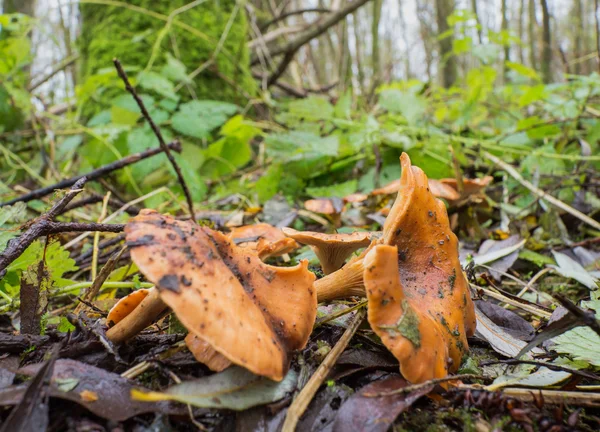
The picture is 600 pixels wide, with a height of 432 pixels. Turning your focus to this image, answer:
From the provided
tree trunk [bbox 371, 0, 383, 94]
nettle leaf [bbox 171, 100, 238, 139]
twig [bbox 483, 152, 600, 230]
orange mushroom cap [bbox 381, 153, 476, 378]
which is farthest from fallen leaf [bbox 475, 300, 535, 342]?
tree trunk [bbox 371, 0, 383, 94]

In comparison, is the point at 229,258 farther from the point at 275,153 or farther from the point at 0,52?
the point at 0,52

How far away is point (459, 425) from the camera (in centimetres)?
105

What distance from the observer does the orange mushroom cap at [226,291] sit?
0.94 meters

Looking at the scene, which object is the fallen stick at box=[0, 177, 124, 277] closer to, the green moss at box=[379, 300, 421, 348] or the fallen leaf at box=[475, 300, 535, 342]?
the green moss at box=[379, 300, 421, 348]

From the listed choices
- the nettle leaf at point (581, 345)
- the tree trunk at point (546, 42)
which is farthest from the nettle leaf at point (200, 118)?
the tree trunk at point (546, 42)

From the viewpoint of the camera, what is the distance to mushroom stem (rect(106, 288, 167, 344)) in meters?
1.17

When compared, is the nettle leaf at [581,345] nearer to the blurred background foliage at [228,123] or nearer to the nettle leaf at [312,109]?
the blurred background foliage at [228,123]

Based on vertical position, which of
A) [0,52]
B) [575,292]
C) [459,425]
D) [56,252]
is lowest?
[575,292]

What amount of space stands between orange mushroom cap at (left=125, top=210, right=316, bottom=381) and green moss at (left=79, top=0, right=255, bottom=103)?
11.8 feet

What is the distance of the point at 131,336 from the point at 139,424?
0.31m

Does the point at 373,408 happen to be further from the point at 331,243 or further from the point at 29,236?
the point at 29,236

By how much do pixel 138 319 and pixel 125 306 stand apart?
0.14 m

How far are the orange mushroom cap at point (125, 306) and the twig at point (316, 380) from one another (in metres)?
0.57

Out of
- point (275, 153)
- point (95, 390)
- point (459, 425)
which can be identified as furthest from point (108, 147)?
point (459, 425)
